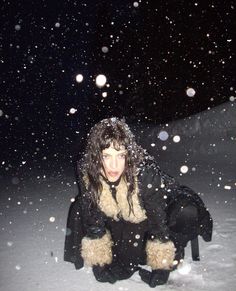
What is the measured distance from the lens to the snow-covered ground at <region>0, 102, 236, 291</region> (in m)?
3.02

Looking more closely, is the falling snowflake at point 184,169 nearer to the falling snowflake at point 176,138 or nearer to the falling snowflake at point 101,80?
the falling snowflake at point 176,138

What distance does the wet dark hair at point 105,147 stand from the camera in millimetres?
2670

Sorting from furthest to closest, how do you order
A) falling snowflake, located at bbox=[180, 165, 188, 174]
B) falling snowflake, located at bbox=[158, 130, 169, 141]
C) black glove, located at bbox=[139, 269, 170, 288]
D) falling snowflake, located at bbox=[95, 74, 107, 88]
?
falling snowflake, located at bbox=[95, 74, 107, 88] → falling snowflake, located at bbox=[158, 130, 169, 141] → falling snowflake, located at bbox=[180, 165, 188, 174] → black glove, located at bbox=[139, 269, 170, 288]

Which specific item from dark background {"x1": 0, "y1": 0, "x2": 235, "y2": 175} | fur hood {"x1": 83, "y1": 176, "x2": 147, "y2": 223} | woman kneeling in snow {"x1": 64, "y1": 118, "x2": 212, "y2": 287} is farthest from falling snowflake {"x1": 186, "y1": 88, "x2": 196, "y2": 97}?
fur hood {"x1": 83, "y1": 176, "x2": 147, "y2": 223}

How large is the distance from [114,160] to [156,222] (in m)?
0.59

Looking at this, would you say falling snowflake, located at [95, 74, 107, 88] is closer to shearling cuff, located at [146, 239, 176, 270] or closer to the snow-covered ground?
the snow-covered ground

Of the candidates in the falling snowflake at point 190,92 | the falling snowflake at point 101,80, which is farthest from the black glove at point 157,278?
the falling snowflake at point 101,80

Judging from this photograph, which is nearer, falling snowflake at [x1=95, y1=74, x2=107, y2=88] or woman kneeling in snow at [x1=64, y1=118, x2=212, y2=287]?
woman kneeling in snow at [x1=64, y1=118, x2=212, y2=287]

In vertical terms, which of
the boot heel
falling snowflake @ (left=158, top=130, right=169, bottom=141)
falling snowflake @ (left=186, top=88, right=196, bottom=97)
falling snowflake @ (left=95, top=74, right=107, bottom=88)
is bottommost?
the boot heel

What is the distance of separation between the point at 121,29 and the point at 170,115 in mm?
7637

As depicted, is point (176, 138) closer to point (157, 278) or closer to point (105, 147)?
point (157, 278)

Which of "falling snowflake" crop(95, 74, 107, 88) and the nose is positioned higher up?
"falling snowflake" crop(95, 74, 107, 88)

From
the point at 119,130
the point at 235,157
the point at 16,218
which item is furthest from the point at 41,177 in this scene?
the point at 119,130

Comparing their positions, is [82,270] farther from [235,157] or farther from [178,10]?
[178,10]
